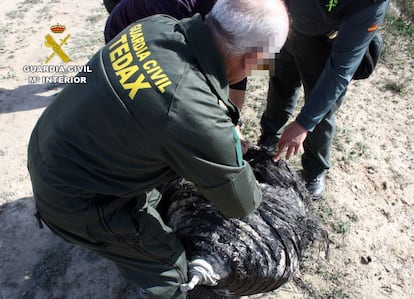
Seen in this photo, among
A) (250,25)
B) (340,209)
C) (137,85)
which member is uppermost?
(250,25)

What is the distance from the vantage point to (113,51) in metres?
1.59

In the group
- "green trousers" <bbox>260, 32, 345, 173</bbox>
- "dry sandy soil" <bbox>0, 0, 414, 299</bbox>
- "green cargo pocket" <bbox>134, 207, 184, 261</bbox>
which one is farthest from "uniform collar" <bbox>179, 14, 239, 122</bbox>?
"dry sandy soil" <bbox>0, 0, 414, 299</bbox>

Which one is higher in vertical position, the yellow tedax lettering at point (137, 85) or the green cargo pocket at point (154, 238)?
the yellow tedax lettering at point (137, 85)

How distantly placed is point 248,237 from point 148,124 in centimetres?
92

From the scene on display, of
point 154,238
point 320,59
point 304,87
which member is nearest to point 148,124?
point 154,238

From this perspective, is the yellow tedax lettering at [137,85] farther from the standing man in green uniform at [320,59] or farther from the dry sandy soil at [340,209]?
the dry sandy soil at [340,209]

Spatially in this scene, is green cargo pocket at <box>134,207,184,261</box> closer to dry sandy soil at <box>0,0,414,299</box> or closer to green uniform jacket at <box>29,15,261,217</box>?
green uniform jacket at <box>29,15,261,217</box>

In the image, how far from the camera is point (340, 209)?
3.00 meters

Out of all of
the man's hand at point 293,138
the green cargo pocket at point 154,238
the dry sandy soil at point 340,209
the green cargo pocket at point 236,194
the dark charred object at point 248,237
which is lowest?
the dry sandy soil at point 340,209

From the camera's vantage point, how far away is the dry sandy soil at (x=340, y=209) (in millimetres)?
2598

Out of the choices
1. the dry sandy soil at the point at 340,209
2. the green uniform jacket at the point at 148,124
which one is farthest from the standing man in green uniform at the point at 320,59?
the green uniform jacket at the point at 148,124

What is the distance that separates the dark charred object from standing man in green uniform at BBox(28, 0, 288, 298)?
1.06ft

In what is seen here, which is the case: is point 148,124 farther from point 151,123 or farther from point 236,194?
point 236,194

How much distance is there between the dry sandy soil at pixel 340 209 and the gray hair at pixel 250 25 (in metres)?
1.69
